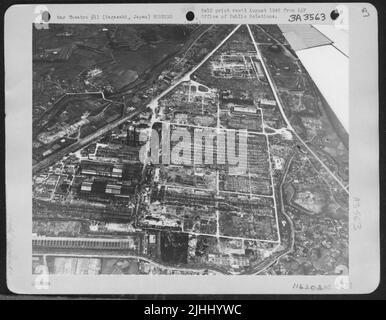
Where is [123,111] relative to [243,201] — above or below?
above

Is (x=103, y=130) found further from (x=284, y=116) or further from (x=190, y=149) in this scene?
(x=284, y=116)

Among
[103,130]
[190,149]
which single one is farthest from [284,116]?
[103,130]

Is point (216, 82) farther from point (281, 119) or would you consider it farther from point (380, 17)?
point (380, 17)

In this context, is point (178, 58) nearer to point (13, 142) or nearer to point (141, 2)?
point (141, 2)
